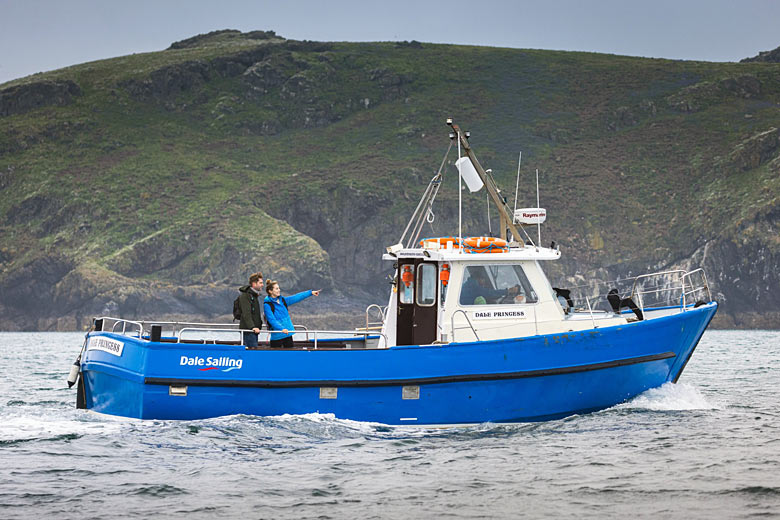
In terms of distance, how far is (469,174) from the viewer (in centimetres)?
1475

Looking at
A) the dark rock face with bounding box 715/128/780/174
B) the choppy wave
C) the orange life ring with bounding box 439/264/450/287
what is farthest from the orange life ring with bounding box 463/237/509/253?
the dark rock face with bounding box 715/128/780/174

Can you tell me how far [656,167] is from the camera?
11088 centimetres

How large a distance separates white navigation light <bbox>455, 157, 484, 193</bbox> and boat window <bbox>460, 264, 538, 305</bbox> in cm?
136

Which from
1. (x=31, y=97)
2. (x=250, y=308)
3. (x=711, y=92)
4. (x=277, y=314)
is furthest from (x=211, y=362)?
(x=31, y=97)

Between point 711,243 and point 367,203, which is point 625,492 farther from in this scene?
point 367,203

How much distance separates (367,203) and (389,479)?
97112mm

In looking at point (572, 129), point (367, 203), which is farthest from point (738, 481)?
point (572, 129)

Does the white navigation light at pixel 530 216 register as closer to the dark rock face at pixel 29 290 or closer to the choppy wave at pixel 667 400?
the choppy wave at pixel 667 400

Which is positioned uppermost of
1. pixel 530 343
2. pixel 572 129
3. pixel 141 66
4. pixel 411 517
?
pixel 141 66

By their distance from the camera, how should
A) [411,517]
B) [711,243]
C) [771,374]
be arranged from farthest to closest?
[711,243] → [771,374] → [411,517]

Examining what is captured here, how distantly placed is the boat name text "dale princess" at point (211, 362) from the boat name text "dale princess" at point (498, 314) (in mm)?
3440

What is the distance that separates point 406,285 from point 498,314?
4.55 ft

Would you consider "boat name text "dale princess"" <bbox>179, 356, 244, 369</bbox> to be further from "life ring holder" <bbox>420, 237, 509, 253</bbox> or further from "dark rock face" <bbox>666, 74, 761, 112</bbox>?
"dark rock face" <bbox>666, 74, 761, 112</bbox>

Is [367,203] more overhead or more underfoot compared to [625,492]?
more overhead
